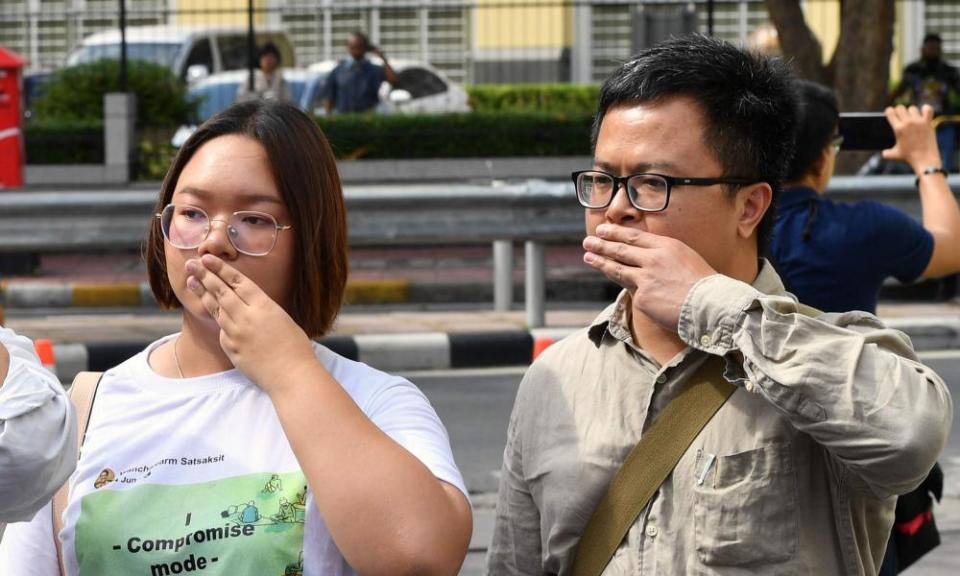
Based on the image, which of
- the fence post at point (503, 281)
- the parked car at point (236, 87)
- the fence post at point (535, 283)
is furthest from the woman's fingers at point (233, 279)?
the parked car at point (236, 87)

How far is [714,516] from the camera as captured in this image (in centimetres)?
227

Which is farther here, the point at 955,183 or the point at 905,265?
the point at 955,183

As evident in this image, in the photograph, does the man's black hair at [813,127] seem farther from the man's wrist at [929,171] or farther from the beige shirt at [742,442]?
the beige shirt at [742,442]

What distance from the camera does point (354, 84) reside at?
1827cm

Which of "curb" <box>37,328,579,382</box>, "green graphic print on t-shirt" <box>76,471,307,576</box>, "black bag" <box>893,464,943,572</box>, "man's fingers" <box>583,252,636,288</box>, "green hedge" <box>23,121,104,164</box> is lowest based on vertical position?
"curb" <box>37,328,579,382</box>

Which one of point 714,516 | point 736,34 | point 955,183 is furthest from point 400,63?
point 714,516

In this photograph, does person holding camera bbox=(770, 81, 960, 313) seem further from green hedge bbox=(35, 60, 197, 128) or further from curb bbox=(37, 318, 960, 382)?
green hedge bbox=(35, 60, 197, 128)

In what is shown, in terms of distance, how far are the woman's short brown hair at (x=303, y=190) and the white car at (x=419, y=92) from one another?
16068 mm

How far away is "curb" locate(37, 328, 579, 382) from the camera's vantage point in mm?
8555

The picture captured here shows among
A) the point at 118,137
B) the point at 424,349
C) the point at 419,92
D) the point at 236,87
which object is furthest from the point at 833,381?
the point at 236,87

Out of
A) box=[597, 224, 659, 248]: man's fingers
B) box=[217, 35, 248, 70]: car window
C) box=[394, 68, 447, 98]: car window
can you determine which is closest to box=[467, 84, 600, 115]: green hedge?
box=[394, 68, 447, 98]: car window

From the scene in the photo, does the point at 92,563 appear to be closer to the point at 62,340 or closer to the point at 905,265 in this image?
the point at 905,265

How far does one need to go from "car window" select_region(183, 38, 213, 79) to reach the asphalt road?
571 inches

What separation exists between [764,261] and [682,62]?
0.34m
